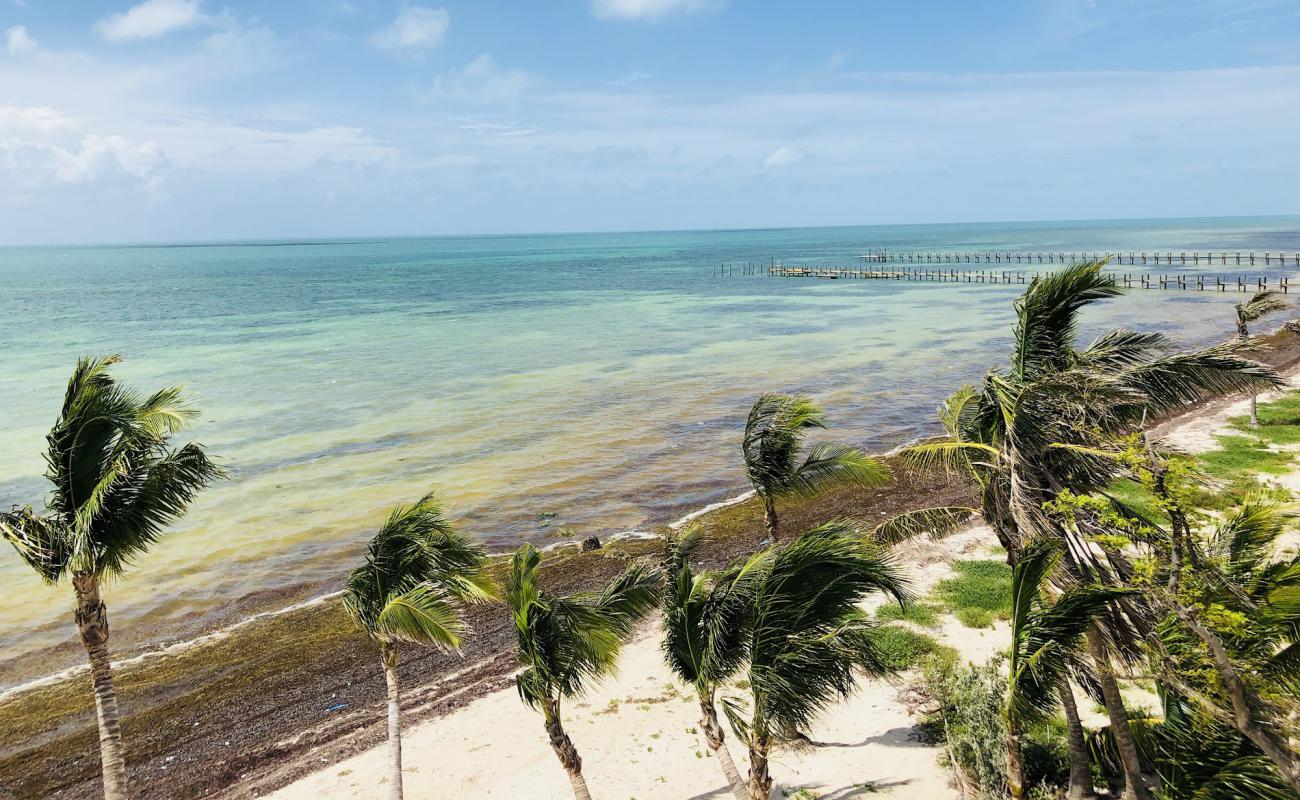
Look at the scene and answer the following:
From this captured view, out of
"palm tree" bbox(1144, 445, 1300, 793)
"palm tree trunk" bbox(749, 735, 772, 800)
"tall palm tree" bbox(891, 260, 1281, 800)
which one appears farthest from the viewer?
"palm tree trunk" bbox(749, 735, 772, 800)

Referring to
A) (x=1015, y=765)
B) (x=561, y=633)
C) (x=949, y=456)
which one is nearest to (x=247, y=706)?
(x=561, y=633)

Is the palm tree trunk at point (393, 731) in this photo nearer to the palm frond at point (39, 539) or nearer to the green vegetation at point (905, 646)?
the palm frond at point (39, 539)

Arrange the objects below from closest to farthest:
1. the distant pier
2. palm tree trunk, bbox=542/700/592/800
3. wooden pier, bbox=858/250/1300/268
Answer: palm tree trunk, bbox=542/700/592/800
the distant pier
wooden pier, bbox=858/250/1300/268

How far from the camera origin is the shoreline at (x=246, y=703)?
1416 centimetres

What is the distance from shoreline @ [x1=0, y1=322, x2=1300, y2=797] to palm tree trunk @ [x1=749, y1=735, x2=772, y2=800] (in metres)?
7.81

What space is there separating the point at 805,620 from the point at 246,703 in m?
12.8

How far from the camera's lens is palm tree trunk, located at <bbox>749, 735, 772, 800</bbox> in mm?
9289

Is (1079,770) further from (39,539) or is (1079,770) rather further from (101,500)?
(39,539)

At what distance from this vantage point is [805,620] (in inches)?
341

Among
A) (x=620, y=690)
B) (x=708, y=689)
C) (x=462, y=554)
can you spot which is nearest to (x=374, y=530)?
(x=620, y=690)

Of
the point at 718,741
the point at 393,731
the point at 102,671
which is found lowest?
the point at 393,731

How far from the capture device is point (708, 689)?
9.45 m

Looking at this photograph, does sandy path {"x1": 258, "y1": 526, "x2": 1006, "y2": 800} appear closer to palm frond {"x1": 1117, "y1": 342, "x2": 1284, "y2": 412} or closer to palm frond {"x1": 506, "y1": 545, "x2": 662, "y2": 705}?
palm frond {"x1": 506, "y1": 545, "x2": 662, "y2": 705}

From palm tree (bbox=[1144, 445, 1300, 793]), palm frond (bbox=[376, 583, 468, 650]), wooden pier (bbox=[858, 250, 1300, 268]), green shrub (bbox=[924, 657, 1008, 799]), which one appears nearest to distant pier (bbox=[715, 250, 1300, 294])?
wooden pier (bbox=[858, 250, 1300, 268])
